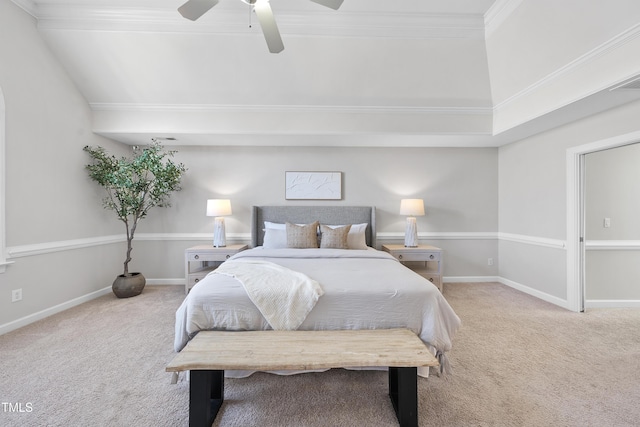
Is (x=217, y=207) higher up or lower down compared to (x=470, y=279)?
higher up

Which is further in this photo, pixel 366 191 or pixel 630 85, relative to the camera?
pixel 366 191

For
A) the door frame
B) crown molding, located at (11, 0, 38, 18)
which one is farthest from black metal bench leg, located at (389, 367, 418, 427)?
crown molding, located at (11, 0, 38, 18)

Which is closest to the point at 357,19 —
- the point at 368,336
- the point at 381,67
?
the point at 381,67

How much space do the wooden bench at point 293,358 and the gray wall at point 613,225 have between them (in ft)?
10.9

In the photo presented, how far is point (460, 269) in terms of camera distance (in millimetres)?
4527

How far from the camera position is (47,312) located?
3062mm

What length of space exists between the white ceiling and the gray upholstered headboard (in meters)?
1.02

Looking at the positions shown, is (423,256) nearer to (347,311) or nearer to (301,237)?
(301,237)

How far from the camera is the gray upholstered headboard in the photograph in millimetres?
4293

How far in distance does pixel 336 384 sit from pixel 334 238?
202cm

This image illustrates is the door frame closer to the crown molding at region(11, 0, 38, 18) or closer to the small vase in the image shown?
the small vase

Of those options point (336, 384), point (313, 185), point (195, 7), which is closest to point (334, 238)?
point (313, 185)

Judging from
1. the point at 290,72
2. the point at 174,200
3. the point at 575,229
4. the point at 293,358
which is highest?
the point at 290,72

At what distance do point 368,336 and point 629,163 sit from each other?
407cm
